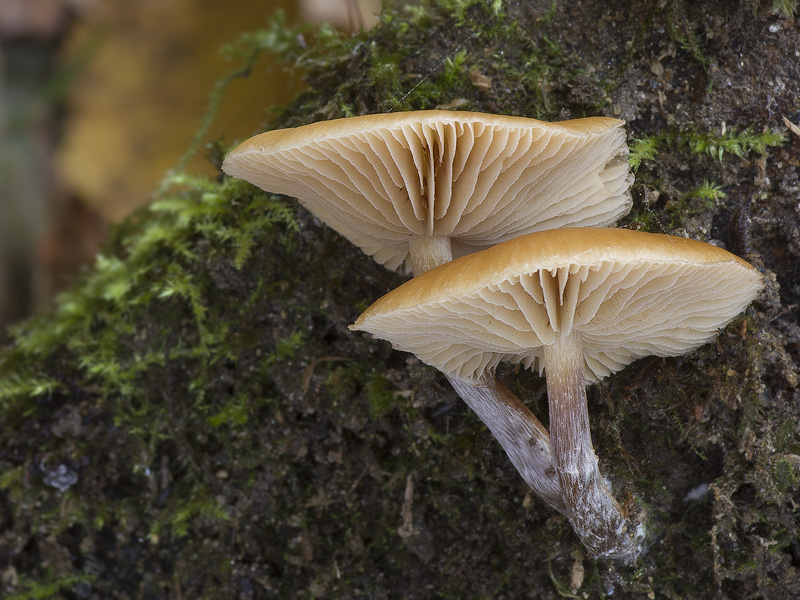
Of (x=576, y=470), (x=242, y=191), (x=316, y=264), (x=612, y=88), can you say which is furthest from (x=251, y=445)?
(x=612, y=88)

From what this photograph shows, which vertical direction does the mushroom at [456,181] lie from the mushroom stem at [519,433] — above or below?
above

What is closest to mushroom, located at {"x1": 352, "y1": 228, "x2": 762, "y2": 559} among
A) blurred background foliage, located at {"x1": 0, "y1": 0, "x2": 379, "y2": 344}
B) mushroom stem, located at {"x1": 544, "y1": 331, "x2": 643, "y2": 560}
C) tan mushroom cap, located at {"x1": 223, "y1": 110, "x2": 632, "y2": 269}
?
mushroom stem, located at {"x1": 544, "y1": 331, "x2": 643, "y2": 560}

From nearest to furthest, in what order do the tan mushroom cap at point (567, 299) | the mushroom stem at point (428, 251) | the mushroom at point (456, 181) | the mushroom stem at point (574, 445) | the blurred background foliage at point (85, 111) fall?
the tan mushroom cap at point (567, 299) < the mushroom at point (456, 181) < the mushroom stem at point (574, 445) < the mushroom stem at point (428, 251) < the blurred background foliage at point (85, 111)

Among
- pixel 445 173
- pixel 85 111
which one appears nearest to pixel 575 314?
pixel 445 173

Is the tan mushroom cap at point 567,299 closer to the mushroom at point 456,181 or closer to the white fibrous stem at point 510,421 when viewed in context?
the white fibrous stem at point 510,421

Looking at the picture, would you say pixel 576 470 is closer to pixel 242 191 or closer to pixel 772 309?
pixel 772 309

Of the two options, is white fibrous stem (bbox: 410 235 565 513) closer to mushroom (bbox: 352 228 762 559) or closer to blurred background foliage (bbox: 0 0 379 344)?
mushroom (bbox: 352 228 762 559)

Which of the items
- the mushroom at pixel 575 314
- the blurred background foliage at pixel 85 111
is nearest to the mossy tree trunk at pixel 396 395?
the mushroom at pixel 575 314
